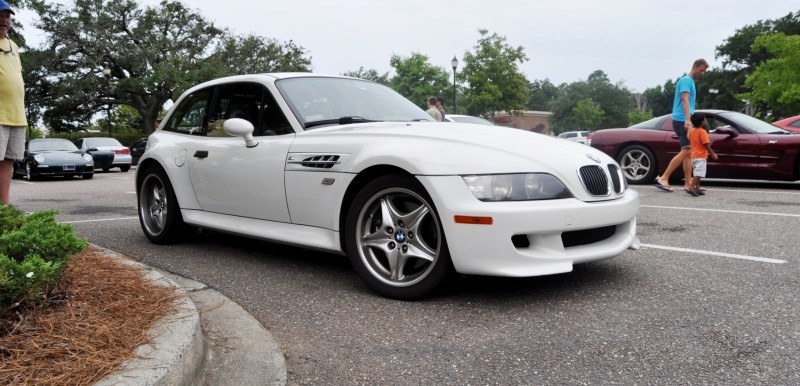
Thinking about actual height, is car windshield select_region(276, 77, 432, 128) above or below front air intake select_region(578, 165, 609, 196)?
above

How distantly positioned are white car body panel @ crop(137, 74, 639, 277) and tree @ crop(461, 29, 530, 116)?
138 feet

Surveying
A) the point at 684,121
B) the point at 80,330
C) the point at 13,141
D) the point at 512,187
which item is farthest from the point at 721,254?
the point at 13,141

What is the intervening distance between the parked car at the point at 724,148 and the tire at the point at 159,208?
7.25 m

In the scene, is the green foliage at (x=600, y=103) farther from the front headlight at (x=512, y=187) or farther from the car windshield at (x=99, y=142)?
the front headlight at (x=512, y=187)

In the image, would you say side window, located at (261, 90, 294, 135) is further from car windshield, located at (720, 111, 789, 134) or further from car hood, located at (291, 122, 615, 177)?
car windshield, located at (720, 111, 789, 134)

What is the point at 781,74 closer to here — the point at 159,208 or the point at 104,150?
the point at 104,150

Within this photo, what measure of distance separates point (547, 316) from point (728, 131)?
24.2ft

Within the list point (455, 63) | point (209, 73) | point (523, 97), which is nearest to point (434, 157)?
point (455, 63)

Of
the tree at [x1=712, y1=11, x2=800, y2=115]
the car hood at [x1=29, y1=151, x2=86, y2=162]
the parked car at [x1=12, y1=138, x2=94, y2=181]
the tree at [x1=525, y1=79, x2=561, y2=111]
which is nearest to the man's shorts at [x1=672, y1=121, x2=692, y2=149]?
the parked car at [x1=12, y1=138, x2=94, y2=181]

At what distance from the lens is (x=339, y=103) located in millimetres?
4250

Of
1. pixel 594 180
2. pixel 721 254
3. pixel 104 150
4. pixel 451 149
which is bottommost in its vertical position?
pixel 721 254

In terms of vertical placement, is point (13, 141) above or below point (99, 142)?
above

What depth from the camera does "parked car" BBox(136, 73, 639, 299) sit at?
120 inches

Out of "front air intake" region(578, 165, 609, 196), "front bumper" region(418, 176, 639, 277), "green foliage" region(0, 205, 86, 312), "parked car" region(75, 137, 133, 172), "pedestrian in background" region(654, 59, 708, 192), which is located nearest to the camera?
"green foliage" region(0, 205, 86, 312)
